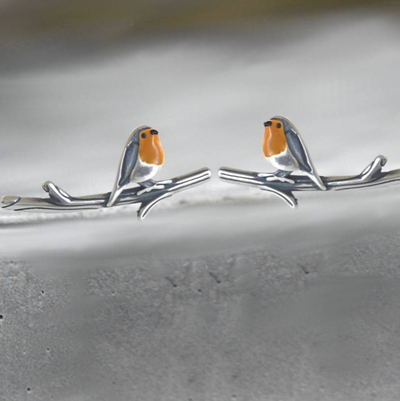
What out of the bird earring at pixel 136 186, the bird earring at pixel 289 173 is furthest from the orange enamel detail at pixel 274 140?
the bird earring at pixel 136 186

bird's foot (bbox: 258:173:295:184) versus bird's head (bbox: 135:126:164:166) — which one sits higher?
bird's head (bbox: 135:126:164:166)

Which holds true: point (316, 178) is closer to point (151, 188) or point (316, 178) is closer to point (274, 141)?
point (274, 141)

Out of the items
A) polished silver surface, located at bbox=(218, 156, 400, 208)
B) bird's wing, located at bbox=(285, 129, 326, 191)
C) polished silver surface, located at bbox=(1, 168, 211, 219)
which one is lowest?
polished silver surface, located at bbox=(1, 168, 211, 219)

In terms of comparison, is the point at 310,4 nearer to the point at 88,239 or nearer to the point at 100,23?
the point at 100,23

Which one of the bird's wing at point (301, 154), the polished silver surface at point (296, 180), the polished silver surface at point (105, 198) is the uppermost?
the bird's wing at point (301, 154)

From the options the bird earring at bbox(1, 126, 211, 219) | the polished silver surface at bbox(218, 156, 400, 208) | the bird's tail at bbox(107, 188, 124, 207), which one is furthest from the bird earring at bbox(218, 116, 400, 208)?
the bird's tail at bbox(107, 188, 124, 207)

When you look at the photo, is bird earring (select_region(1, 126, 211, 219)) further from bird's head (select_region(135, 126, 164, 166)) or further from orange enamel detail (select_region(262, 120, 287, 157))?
orange enamel detail (select_region(262, 120, 287, 157))

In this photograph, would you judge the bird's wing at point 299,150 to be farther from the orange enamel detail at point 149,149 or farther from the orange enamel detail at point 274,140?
the orange enamel detail at point 149,149

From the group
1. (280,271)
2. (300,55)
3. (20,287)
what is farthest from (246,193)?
(20,287)
